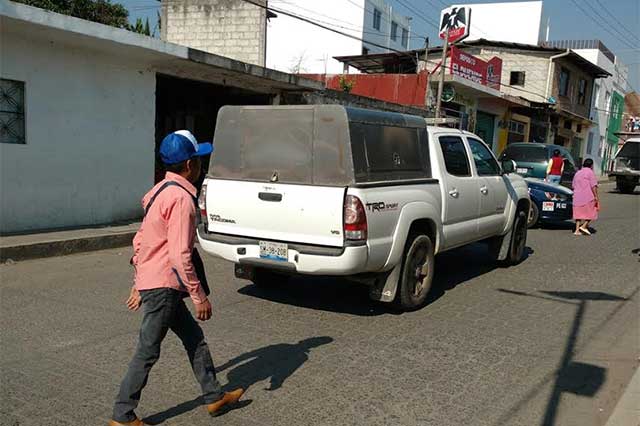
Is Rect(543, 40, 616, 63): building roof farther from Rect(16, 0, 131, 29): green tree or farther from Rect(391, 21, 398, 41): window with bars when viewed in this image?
Rect(16, 0, 131, 29): green tree

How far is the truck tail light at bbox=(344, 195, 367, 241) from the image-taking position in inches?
198

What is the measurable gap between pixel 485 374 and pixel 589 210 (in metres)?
8.77

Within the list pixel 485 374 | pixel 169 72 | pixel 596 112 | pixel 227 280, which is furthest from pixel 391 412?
pixel 596 112

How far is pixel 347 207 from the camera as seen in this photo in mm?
5059

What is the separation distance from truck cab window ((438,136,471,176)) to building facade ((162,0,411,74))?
18.8 m

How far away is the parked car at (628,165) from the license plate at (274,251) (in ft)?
76.4

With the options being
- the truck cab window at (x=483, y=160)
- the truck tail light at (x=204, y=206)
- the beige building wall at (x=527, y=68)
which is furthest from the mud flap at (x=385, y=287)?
the beige building wall at (x=527, y=68)

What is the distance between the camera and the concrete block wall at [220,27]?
25.7 meters

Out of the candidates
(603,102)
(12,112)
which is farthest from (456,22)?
(603,102)

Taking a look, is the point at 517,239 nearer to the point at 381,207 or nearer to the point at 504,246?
the point at 504,246

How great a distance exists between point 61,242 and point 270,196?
4.14m

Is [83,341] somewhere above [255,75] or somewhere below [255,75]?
below

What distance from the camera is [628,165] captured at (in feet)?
80.9

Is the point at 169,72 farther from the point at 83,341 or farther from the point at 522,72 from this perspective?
the point at 522,72
